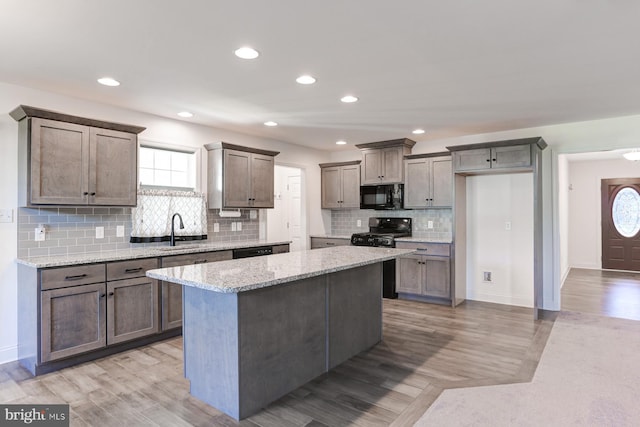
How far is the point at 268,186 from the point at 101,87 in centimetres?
235

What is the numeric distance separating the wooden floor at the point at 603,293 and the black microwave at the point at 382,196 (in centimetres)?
264

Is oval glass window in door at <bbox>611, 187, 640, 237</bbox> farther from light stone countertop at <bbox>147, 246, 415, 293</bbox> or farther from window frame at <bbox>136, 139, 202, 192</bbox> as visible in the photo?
window frame at <bbox>136, 139, 202, 192</bbox>

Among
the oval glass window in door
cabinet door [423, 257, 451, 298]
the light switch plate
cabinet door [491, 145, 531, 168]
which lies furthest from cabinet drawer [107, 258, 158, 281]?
the oval glass window in door

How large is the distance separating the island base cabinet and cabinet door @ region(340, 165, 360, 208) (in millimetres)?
3289

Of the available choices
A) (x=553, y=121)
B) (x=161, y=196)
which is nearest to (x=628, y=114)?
(x=553, y=121)

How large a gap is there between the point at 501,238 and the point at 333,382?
3576 millimetres

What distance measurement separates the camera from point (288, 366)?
2.64m

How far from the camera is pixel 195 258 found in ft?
13.1

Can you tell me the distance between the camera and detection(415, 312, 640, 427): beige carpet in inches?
92.7

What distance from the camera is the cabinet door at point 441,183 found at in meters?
5.37

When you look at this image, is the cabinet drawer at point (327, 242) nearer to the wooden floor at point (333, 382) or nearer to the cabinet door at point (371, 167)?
the cabinet door at point (371, 167)

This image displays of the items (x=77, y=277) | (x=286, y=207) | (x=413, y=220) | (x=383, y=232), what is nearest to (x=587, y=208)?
(x=413, y=220)

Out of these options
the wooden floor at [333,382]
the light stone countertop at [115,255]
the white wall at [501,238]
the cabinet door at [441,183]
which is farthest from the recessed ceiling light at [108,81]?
the white wall at [501,238]

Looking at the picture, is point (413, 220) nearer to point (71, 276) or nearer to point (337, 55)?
point (337, 55)
